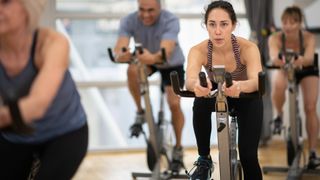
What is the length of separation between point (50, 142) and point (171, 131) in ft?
8.20

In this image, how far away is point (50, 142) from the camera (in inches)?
69.2

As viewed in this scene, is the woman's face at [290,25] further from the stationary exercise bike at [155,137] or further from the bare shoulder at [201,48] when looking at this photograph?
the bare shoulder at [201,48]

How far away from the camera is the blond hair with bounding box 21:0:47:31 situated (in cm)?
160

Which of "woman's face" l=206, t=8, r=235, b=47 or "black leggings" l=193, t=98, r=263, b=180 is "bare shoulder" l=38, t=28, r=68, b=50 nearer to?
"woman's face" l=206, t=8, r=235, b=47

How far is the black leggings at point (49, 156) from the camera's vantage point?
1697 millimetres

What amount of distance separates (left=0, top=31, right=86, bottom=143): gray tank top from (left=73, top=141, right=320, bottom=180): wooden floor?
99.1 inches

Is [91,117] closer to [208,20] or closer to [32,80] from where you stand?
[208,20]

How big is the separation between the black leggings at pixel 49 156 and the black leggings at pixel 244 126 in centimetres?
84

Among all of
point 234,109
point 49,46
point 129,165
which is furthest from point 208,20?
point 129,165

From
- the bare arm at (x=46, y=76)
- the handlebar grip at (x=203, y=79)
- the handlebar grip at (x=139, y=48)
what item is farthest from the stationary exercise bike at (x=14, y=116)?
the handlebar grip at (x=139, y=48)

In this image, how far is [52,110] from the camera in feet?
5.56

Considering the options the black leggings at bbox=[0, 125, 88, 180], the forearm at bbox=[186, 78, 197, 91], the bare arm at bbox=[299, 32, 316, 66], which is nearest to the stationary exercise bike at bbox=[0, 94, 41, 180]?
the black leggings at bbox=[0, 125, 88, 180]

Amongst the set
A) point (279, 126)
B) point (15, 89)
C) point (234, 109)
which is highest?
point (15, 89)

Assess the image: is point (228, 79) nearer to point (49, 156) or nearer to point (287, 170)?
point (49, 156)
